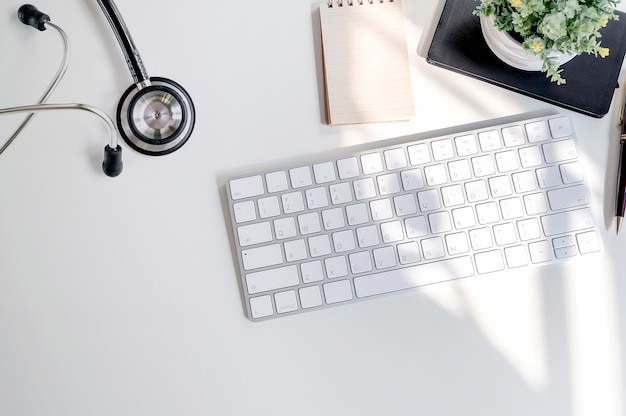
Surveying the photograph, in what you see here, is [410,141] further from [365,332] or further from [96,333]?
[96,333]

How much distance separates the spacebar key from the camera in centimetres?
69

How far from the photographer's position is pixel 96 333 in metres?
0.71

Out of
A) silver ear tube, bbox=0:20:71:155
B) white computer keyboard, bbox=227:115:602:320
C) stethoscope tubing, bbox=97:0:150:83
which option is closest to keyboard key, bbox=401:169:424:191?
white computer keyboard, bbox=227:115:602:320

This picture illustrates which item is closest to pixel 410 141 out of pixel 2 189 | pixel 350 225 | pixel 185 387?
pixel 350 225

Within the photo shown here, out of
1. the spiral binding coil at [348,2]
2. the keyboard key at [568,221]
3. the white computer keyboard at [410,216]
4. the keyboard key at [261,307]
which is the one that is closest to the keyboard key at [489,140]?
the white computer keyboard at [410,216]

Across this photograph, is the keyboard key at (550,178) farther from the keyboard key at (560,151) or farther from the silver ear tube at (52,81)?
the silver ear tube at (52,81)

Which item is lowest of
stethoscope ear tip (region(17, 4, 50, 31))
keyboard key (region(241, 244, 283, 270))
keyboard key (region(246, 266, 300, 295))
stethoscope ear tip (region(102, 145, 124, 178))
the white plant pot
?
keyboard key (region(246, 266, 300, 295))

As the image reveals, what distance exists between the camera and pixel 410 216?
69 centimetres

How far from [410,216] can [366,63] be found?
201mm

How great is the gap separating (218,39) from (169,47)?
0.06m

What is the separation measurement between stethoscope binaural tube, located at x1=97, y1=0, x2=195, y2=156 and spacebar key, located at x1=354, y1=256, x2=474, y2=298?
29 cm

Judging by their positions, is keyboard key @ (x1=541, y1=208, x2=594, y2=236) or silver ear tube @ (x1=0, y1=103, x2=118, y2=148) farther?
keyboard key @ (x1=541, y1=208, x2=594, y2=236)

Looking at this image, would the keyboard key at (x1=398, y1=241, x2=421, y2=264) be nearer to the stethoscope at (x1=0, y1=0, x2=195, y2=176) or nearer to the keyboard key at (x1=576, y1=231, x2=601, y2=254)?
the keyboard key at (x1=576, y1=231, x2=601, y2=254)

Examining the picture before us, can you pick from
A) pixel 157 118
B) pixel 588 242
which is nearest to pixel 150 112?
pixel 157 118
